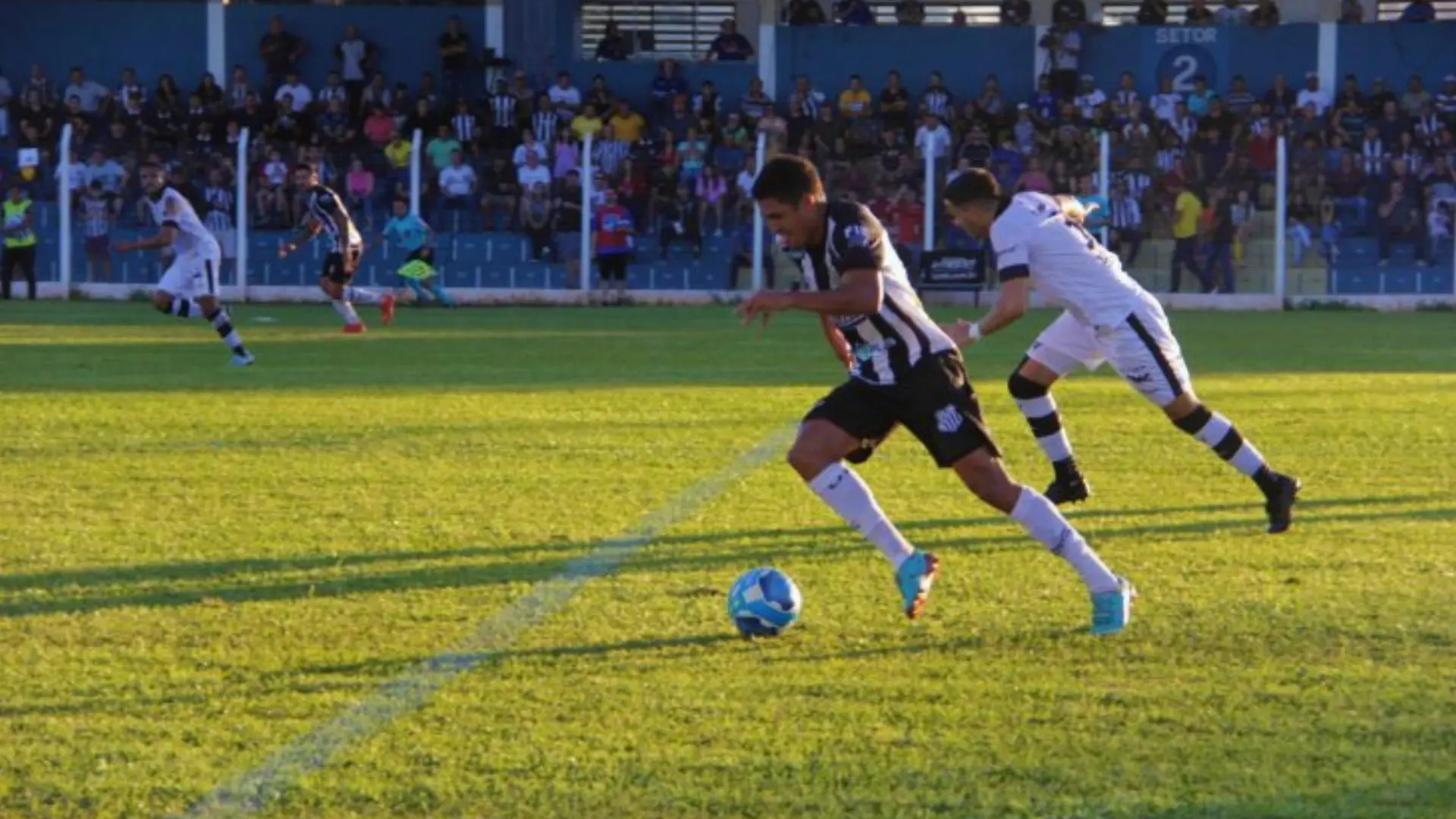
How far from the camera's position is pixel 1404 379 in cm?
1823

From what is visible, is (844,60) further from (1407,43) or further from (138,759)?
(138,759)

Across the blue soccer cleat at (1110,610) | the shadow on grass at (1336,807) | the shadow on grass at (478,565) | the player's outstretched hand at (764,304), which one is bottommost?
the shadow on grass at (478,565)

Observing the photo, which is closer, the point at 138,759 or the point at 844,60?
the point at 138,759

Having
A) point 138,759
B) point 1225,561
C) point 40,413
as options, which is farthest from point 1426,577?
point 40,413

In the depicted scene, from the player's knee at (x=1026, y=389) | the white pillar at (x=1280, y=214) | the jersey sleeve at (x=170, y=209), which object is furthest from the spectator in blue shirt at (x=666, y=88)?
the player's knee at (x=1026, y=389)

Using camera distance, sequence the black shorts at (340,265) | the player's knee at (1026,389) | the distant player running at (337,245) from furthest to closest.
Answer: the distant player running at (337,245), the black shorts at (340,265), the player's knee at (1026,389)

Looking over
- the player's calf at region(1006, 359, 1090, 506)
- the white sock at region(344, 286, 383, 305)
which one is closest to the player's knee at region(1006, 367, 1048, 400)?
the player's calf at region(1006, 359, 1090, 506)

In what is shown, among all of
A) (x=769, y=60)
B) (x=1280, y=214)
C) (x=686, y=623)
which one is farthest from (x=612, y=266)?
(x=686, y=623)

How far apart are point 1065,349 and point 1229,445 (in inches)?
41.2

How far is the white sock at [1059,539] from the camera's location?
718 cm

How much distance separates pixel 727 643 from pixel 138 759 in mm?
2173

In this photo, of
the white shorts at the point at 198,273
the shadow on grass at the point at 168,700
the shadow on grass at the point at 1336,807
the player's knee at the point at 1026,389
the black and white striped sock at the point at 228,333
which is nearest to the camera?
the shadow on grass at the point at 1336,807

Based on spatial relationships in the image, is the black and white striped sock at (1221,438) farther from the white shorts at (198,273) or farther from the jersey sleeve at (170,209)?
the white shorts at (198,273)

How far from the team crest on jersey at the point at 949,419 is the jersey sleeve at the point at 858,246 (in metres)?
0.50
